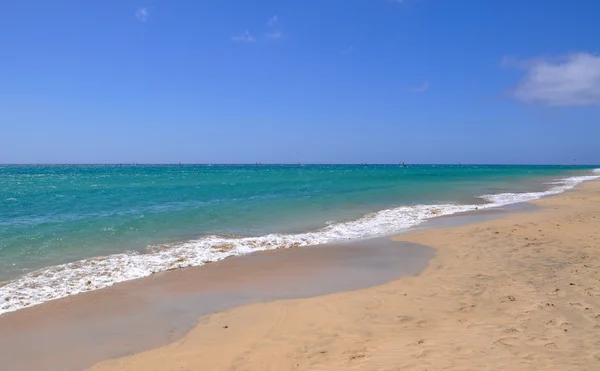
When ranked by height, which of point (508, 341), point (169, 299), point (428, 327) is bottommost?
point (169, 299)

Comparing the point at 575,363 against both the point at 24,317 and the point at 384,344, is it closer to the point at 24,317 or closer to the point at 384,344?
the point at 384,344

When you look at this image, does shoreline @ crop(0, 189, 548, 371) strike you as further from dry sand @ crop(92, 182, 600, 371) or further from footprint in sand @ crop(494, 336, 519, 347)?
footprint in sand @ crop(494, 336, 519, 347)

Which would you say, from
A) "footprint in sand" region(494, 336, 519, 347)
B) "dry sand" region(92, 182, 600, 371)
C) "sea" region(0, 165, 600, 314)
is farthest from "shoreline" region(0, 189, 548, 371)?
"footprint in sand" region(494, 336, 519, 347)

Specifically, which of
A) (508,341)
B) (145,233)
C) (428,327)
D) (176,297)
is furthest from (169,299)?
(145,233)

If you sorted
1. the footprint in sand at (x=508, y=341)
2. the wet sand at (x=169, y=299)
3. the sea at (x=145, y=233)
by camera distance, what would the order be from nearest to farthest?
the footprint in sand at (x=508, y=341)
the wet sand at (x=169, y=299)
the sea at (x=145, y=233)

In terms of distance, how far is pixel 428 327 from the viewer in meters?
5.55

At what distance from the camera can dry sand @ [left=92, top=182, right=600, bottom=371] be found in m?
4.57

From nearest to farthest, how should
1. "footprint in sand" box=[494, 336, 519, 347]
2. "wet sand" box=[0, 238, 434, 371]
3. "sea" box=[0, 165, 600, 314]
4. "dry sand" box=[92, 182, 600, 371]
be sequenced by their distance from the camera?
"dry sand" box=[92, 182, 600, 371]
"footprint in sand" box=[494, 336, 519, 347]
"wet sand" box=[0, 238, 434, 371]
"sea" box=[0, 165, 600, 314]

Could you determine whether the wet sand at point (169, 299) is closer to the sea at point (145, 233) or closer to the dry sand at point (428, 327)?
the dry sand at point (428, 327)

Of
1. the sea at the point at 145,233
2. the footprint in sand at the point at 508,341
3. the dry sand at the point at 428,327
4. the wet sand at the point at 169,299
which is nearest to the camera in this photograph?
the dry sand at the point at 428,327

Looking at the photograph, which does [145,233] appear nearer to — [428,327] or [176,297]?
[176,297]

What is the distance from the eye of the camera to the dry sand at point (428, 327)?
4.57 metres

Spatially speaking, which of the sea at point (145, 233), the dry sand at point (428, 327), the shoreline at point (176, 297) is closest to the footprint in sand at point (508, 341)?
the dry sand at point (428, 327)

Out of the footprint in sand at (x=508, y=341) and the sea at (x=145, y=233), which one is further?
the sea at (x=145, y=233)
